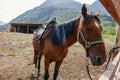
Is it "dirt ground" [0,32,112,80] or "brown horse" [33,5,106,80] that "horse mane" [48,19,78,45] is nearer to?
"brown horse" [33,5,106,80]

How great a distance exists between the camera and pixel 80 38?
505cm

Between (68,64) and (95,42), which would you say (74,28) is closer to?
(95,42)

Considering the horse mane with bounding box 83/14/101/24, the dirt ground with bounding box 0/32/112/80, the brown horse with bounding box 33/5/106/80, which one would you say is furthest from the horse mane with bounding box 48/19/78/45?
the dirt ground with bounding box 0/32/112/80

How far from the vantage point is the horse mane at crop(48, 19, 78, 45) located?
5.57 m

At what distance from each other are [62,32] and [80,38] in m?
0.85

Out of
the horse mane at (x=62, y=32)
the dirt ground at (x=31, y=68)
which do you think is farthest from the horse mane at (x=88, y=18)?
the dirt ground at (x=31, y=68)

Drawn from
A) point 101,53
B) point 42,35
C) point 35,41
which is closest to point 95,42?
point 101,53

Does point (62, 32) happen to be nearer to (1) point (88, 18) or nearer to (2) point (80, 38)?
(2) point (80, 38)

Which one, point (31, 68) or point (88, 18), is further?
point (31, 68)

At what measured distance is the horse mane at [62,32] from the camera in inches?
219

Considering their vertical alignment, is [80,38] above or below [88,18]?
below

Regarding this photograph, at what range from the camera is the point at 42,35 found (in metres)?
6.55

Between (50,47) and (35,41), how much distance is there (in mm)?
1495

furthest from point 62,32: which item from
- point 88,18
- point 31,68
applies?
point 31,68
